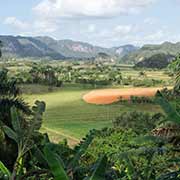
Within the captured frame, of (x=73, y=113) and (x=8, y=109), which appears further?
(x=73, y=113)

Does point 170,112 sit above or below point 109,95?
above

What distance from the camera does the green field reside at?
61.2 m

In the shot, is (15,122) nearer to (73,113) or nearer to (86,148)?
(86,148)

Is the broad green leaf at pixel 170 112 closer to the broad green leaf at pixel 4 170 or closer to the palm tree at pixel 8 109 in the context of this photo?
the broad green leaf at pixel 4 170

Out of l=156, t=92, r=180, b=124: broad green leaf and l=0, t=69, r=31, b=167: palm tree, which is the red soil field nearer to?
l=0, t=69, r=31, b=167: palm tree

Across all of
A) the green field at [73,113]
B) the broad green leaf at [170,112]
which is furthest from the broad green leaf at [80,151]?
the green field at [73,113]

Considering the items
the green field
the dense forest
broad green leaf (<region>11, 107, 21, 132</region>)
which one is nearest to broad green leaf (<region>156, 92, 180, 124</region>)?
the dense forest

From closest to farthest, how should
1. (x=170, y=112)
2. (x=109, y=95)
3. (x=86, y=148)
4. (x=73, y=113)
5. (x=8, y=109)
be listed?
(x=170, y=112) < (x=86, y=148) < (x=8, y=109) < (x=73, y=113) < (x=109, y=95)

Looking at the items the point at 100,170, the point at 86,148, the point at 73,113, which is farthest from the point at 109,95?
the point at 100,170

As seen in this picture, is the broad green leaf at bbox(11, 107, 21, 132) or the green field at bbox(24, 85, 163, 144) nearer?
the broad green leaf at bbox(11, 107, 21, 132)

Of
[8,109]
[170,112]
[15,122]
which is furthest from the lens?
[8,109]

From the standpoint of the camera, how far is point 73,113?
257 ft

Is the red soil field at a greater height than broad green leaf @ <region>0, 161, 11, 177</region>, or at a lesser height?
lesser

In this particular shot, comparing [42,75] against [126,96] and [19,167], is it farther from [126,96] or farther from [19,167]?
[19,167]
